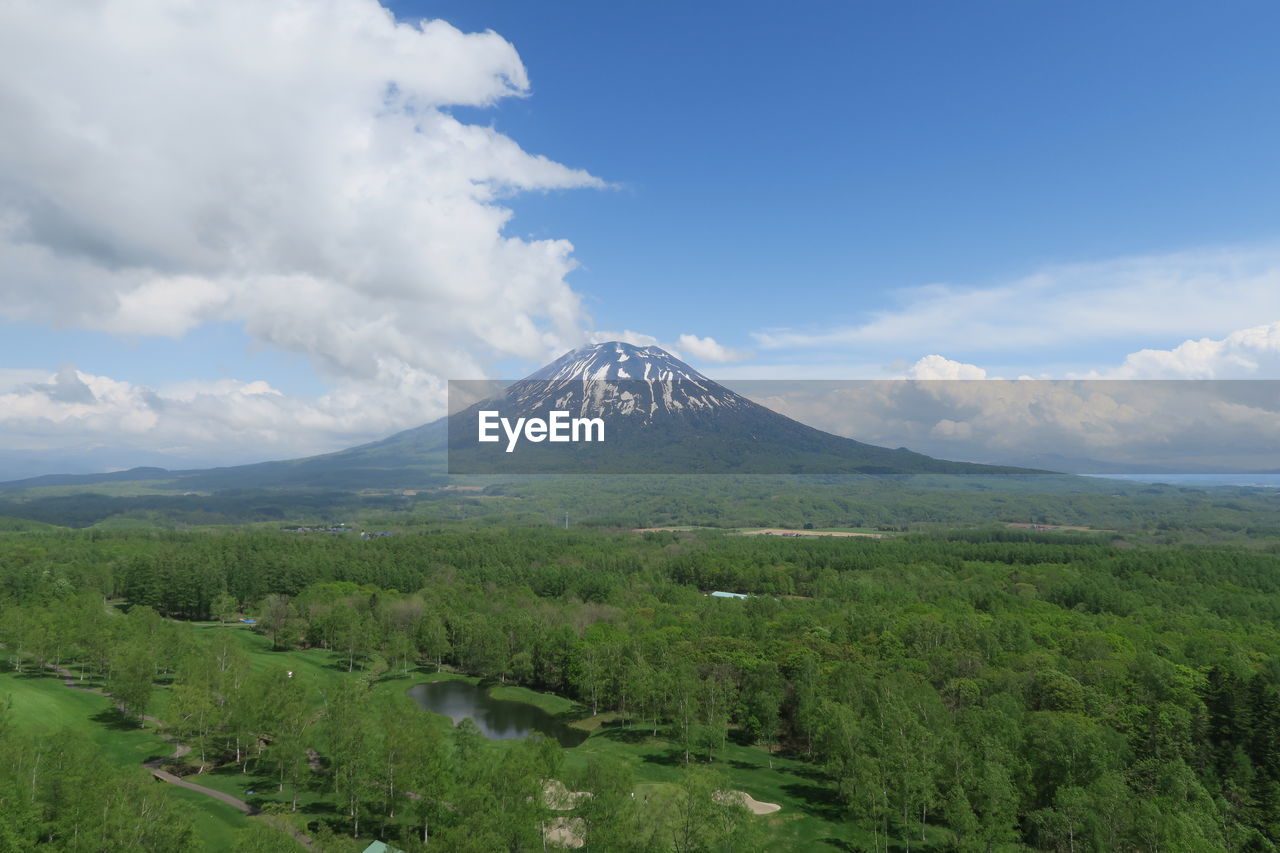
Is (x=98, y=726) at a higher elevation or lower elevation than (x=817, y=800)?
higher

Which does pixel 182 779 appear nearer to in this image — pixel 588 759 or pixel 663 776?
pixel 588 759

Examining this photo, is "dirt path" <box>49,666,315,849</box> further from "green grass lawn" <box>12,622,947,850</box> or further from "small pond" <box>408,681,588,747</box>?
"small pond" <box>408,681,588,747</box>

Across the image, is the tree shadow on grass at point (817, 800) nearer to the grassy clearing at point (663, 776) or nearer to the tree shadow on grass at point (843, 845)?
the grassy clearing at point (663, 776)

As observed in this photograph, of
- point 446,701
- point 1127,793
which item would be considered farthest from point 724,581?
point 1127,793

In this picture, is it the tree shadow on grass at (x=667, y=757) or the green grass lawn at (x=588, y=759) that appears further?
the tree shadow on grass at (x=667, y=757)

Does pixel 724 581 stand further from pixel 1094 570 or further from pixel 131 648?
pixel 131 648

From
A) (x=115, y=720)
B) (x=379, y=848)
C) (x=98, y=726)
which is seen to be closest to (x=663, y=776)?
(x=379, y=848)

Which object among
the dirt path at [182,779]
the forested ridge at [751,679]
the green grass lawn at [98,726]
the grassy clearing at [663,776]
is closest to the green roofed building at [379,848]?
the forested ridge at [751,679]
